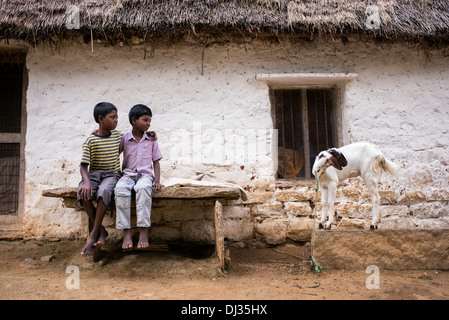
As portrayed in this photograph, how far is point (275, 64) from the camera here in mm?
4508

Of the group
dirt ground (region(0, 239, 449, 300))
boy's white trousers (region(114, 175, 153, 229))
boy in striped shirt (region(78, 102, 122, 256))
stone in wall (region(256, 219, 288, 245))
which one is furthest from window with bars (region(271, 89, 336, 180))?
boy in striped shirt (region(78, 102, 122, 256))

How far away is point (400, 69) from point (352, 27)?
93 cm

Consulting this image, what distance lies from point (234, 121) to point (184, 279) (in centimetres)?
204

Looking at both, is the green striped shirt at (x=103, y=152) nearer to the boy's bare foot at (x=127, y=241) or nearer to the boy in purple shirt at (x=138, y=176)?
the boy in purple shirt at (x=138, y=176)

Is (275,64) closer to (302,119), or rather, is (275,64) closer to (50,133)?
(302,119)

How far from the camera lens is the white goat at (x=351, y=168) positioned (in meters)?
3.24

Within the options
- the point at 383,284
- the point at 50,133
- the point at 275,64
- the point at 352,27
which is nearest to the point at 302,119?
the point at 275,64

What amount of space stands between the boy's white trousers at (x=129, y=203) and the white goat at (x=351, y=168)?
1524 mm

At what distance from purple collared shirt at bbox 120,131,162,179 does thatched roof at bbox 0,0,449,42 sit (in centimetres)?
142

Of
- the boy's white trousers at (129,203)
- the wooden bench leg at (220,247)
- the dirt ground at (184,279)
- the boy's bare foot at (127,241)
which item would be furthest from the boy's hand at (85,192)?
the wooden bench leg at (220,247)

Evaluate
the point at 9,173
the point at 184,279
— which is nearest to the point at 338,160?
the point at 184,279

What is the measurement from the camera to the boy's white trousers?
306 centimetres

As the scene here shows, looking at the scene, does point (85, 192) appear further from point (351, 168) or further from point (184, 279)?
point (351, 168)
